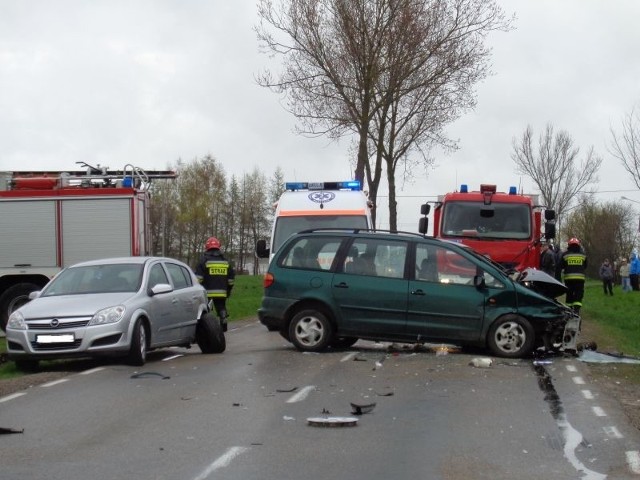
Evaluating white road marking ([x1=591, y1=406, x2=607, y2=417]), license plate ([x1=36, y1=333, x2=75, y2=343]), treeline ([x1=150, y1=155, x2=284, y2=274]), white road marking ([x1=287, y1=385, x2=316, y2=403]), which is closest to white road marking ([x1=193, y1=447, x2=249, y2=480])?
white road marking ([x1=287, y1=385, x2=316, y2=403])

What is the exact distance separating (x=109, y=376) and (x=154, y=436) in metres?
4.00

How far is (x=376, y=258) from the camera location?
14.8 meters

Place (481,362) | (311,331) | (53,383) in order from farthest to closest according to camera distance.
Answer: (311,331) → (481,362) → (53,383)

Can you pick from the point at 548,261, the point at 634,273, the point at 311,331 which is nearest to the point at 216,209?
the point at 634,273

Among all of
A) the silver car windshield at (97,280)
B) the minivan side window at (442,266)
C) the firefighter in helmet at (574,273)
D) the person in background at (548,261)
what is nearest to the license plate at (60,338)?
the silver car windshield at (97,280)

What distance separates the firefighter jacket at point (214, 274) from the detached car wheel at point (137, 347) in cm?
461

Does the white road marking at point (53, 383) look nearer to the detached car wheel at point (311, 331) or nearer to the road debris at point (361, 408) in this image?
the detached car wheel at point (311, 331)

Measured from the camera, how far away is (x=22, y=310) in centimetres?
1323

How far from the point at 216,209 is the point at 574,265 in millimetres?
51739

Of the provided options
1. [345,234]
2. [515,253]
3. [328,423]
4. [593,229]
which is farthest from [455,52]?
[593,229]

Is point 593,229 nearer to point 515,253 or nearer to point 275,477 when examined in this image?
point 515,253

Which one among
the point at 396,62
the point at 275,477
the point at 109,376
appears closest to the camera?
the point at 275,477

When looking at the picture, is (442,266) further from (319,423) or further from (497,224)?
(497,224)

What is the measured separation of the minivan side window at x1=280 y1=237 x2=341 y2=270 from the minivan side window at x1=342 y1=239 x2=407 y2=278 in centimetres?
29
